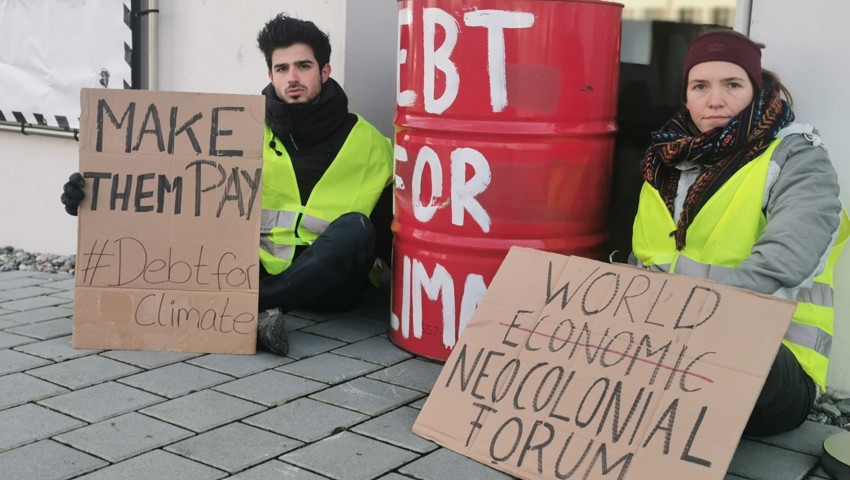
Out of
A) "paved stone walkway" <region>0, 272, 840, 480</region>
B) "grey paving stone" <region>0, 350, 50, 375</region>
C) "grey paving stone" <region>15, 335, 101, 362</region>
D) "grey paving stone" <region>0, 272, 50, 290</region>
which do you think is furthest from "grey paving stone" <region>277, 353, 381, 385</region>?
"grey paving stone" <region>0, 272, 50, 290</region>

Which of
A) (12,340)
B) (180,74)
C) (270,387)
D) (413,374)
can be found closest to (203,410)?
(270,387)

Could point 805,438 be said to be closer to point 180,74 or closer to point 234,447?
point 234,447

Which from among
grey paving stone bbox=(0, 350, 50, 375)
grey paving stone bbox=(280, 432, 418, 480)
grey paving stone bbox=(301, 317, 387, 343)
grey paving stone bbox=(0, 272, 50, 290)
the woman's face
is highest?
the woman's face

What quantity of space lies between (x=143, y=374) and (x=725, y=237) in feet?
6.28

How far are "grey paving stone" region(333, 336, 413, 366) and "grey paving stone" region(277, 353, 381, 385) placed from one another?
0.05 meters

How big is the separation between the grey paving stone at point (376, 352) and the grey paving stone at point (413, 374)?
0.06m

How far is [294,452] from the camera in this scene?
261cm

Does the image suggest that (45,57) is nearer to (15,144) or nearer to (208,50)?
(15,144)

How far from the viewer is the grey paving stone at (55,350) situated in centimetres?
342

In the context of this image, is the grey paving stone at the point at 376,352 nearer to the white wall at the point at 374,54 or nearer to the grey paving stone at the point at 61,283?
the white wall at the point at 374,54

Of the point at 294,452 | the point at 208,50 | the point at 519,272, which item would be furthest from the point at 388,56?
the point at 294,452

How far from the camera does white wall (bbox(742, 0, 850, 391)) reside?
Answer: 3078mm

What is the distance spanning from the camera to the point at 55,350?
3.49 m

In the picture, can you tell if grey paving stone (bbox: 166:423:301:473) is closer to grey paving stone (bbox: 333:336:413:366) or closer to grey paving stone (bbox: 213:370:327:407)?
grey paving stone (bbox: 213:370:327:407)
